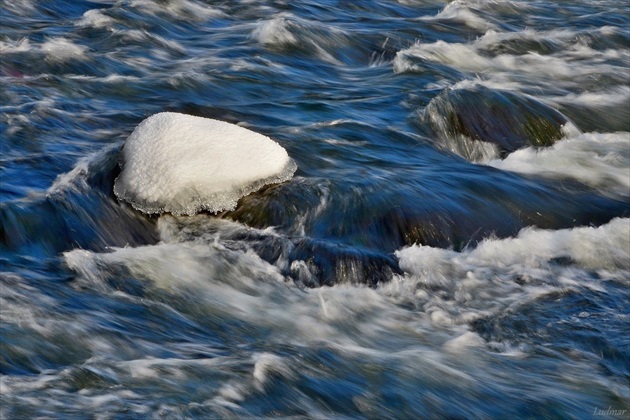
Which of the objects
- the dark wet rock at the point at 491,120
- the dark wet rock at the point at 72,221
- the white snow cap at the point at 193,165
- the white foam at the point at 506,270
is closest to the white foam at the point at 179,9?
the dark wet rock at the point at 491,120

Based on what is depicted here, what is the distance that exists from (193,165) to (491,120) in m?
2.77

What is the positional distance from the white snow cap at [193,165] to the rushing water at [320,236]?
92 mm

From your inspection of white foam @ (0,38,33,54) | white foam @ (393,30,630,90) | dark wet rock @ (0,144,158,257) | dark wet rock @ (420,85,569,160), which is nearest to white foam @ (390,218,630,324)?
dark wet rock @ (420,85,569,160)

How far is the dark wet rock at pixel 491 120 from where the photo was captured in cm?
840

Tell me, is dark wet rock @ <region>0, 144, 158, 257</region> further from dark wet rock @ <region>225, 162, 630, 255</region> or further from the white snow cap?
dark wet rock @ <region>225, 162, 630, 255</region>

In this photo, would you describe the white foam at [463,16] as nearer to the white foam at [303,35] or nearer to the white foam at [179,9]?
the white foam at [303,35]

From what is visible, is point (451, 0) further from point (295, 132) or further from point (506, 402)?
point (506, 402)

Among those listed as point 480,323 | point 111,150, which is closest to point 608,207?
point 480,323

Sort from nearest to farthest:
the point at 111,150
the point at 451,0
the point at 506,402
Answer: the point at 506,402
the point at 111,150
the point at 451,0

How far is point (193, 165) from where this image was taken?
22.4 feet

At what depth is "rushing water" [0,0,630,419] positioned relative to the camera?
17.1ft

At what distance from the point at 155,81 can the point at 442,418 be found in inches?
191

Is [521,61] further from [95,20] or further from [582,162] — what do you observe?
[95,20]

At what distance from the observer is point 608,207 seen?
24.9ft
